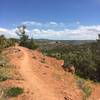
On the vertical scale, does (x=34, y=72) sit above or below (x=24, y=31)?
below

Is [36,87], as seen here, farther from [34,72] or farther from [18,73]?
[34,72]

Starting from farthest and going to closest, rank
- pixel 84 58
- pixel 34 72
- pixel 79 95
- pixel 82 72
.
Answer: pixel 84 58, pixel 82 72, pixel 34 72, pixel 79 95

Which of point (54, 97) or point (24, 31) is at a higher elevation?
point (24, 31)

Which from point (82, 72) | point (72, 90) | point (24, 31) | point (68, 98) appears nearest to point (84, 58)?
point (82, 72)

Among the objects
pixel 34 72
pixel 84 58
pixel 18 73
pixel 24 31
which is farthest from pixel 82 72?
pixel 24 31

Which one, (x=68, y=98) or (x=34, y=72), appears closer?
(x=68, y=98)

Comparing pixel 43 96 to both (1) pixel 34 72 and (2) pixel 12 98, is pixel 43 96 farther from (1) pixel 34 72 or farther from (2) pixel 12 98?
(1) pixel 34 72

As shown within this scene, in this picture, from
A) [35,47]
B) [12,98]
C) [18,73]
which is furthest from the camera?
[35,47]

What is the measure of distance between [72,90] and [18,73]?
13.6 ft

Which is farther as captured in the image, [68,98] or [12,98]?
[68,98]

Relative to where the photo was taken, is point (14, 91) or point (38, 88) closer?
point (14, 91)

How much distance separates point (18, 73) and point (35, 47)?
3010 cm

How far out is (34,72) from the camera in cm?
1906

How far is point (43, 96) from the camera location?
44.0 ft
